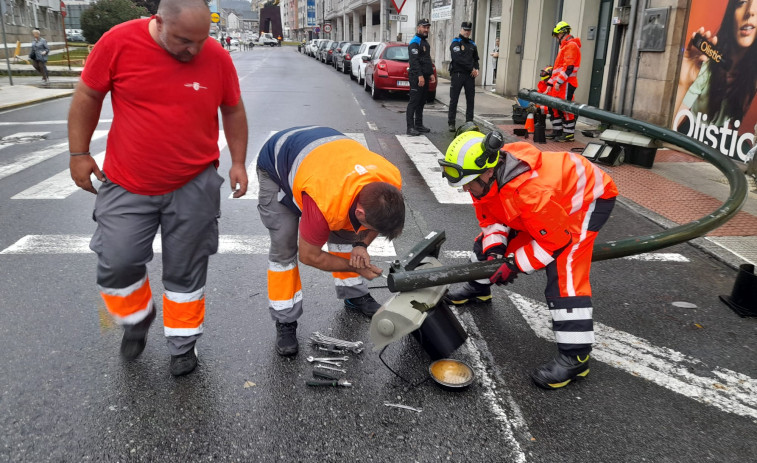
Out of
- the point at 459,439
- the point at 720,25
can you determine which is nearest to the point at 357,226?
the point at 459,439

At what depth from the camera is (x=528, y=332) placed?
3658 millimetres

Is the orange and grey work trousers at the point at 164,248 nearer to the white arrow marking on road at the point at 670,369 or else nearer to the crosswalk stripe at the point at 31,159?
the white arrow marking on road at the point at 670,369

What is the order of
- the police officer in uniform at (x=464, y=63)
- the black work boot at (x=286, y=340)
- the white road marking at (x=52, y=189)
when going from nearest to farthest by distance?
the black work boot at (x=286, y=340), the white road marking at (x=52, y=189), the police officer in uniform at (x=464, y=63)

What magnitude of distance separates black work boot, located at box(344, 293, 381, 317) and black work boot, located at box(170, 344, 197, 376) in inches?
45.7

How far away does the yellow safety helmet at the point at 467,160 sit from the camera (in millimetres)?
2785

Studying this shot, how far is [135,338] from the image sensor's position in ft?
10.3

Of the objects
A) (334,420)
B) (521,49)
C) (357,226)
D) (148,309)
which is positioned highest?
(521,49)

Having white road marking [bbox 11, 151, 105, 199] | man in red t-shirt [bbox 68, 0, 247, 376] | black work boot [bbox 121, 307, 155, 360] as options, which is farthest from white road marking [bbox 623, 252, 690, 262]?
white road marking [bbox 11, 151, 105, 199]

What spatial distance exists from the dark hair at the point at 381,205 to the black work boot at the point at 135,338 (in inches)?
59.0

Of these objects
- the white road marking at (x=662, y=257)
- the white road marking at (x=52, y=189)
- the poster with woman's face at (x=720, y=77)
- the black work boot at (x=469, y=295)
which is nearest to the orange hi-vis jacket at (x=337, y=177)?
the black work boot at (x=469, y=295)

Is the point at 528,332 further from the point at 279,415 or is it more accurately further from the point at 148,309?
the point at 148,309

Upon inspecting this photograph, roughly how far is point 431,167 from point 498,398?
5791 mm

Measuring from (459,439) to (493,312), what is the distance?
1425mm

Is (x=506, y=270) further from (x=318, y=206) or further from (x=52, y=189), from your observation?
(x=52, y=189)
